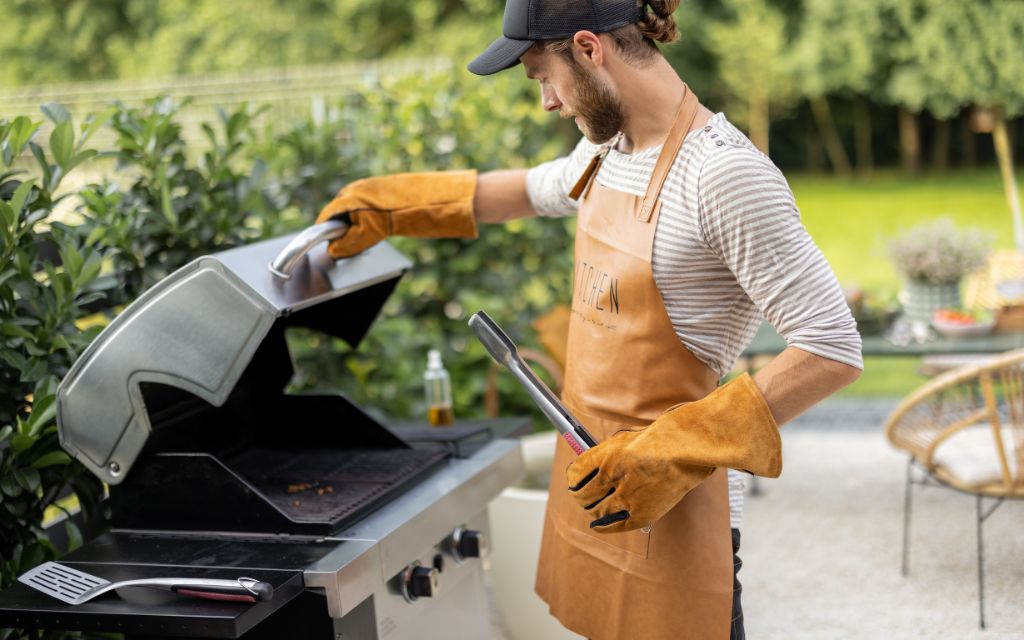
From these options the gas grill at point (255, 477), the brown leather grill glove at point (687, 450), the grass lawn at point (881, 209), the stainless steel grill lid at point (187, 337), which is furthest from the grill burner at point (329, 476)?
the grass lawn at point (881, 209)

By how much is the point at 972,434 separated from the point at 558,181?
1934 millimetres

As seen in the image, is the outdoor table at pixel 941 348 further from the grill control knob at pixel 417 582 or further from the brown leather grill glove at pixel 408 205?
the grill control knob at pixel 417 582

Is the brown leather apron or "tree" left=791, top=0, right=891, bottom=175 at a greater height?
"tree" left=791, top=0, right=891, bottom=175

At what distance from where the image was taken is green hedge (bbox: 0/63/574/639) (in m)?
2.07

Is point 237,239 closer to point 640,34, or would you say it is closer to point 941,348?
point 640,34

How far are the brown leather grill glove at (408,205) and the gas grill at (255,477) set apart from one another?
6 centimetres

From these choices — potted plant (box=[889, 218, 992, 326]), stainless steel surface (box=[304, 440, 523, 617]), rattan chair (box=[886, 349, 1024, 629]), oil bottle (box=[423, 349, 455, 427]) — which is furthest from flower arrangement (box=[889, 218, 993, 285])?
stainless steel surface (box=[304, 440, 523, 617])

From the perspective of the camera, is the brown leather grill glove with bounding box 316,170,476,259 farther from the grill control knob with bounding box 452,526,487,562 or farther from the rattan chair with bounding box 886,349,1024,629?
the rattan chair with bounding box 886,349,1024,629

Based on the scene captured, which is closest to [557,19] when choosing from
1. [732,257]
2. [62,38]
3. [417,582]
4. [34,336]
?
[732,257]

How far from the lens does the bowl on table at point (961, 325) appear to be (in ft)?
14.0

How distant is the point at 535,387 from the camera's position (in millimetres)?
1699

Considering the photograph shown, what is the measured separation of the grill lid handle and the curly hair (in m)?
0.53

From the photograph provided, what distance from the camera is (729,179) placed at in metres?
1.54

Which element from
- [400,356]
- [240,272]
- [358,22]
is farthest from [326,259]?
[358,22]
